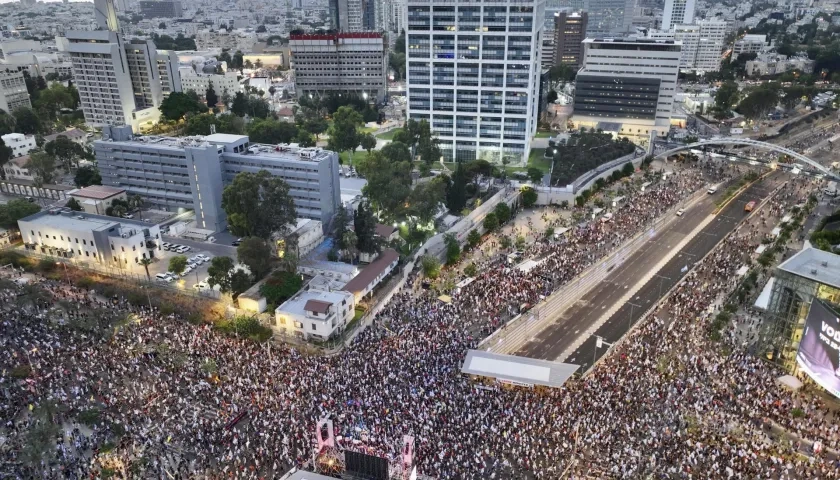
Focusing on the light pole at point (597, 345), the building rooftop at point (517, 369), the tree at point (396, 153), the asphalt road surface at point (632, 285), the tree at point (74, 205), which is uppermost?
the tree at point (396, 153)

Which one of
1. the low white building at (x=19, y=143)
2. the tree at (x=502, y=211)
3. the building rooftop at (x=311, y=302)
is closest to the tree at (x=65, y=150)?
the low white building at (x=19, y=143)

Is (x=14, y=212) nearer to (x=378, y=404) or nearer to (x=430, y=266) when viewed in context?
(x=430, y=266)

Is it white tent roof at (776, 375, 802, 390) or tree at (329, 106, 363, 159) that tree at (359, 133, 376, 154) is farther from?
white tent roof at (776, 375, 802, 390)

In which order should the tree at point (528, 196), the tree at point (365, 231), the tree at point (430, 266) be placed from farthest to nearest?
the tree at point (528, 196) → the tree at point (365, 231) → the tree at point (430, 266)

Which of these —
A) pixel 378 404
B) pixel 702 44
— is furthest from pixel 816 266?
pixel 702 44

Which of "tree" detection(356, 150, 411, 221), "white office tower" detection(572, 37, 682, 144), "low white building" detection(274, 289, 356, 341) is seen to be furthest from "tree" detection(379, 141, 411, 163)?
"white office tower" detection(572, 37, 682, 144)

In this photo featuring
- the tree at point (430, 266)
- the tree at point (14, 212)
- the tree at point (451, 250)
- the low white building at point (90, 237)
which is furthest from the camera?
the tree at point (14, 212)

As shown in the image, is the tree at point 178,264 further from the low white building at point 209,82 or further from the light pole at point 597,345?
the low white building at point 209,82

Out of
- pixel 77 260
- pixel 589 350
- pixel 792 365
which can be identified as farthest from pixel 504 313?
pixel 77 260
